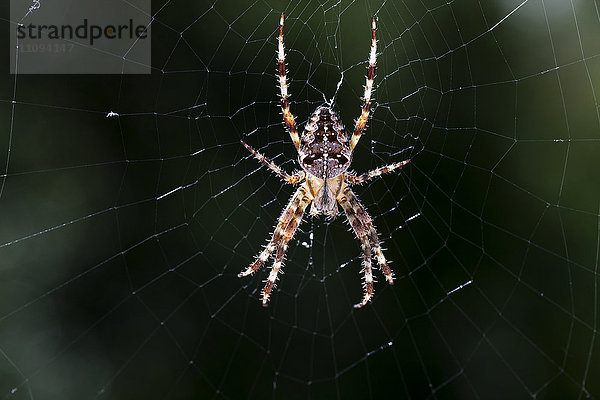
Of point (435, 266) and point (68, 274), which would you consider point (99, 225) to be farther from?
point (435, 266)

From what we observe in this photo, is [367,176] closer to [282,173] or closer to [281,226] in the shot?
[282,173]

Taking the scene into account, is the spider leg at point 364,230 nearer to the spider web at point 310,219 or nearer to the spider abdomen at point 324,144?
the spider abdomen at point 324,144

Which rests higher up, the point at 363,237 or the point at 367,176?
the point at 367,176

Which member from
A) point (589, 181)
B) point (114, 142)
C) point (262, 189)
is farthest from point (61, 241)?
point (589, 181)

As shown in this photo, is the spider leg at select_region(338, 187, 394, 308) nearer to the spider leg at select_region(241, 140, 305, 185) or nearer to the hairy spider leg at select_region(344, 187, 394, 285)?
the hairy spider leg at select_region(344, 187, 394, 285)

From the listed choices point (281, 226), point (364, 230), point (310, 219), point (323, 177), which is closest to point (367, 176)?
point (323, 177)

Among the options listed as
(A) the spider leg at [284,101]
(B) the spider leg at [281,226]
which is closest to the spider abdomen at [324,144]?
(A) the spider leg at [284,101]
